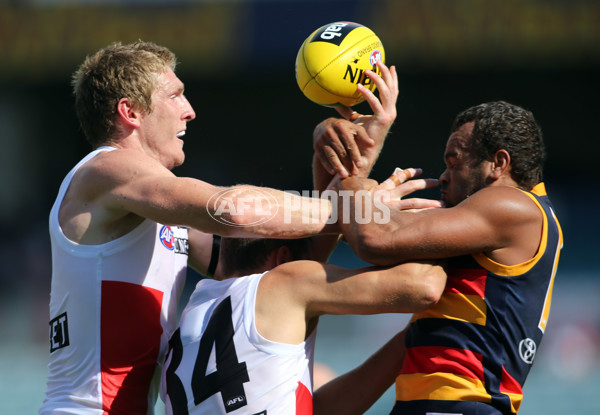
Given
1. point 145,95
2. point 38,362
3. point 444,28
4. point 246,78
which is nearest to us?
point 145,95

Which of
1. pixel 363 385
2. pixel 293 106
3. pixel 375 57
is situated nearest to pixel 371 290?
pixel 363 385

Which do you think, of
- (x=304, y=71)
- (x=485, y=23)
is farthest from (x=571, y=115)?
(x=304, y=71)

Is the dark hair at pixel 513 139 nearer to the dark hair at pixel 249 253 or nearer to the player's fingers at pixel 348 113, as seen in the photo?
the player's fingers at pixel 348 113

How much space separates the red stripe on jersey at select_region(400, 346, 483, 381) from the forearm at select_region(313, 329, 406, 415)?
430 mm

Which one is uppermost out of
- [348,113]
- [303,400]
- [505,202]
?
[348,113]

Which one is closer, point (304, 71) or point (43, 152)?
point (304, 71)

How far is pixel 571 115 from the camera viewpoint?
21.9m

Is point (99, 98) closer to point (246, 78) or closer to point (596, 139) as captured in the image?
point (246, 78)

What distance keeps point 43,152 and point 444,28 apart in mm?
12602

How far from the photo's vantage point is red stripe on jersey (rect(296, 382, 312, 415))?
10.7 ft

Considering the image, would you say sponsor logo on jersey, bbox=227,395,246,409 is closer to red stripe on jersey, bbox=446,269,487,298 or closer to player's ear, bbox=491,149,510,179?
red stripe on jersey, bbox=446,269,487,298

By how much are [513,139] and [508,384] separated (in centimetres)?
113

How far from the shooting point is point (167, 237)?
3891 mm

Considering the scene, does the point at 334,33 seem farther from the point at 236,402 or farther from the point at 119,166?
the point at 236,402
